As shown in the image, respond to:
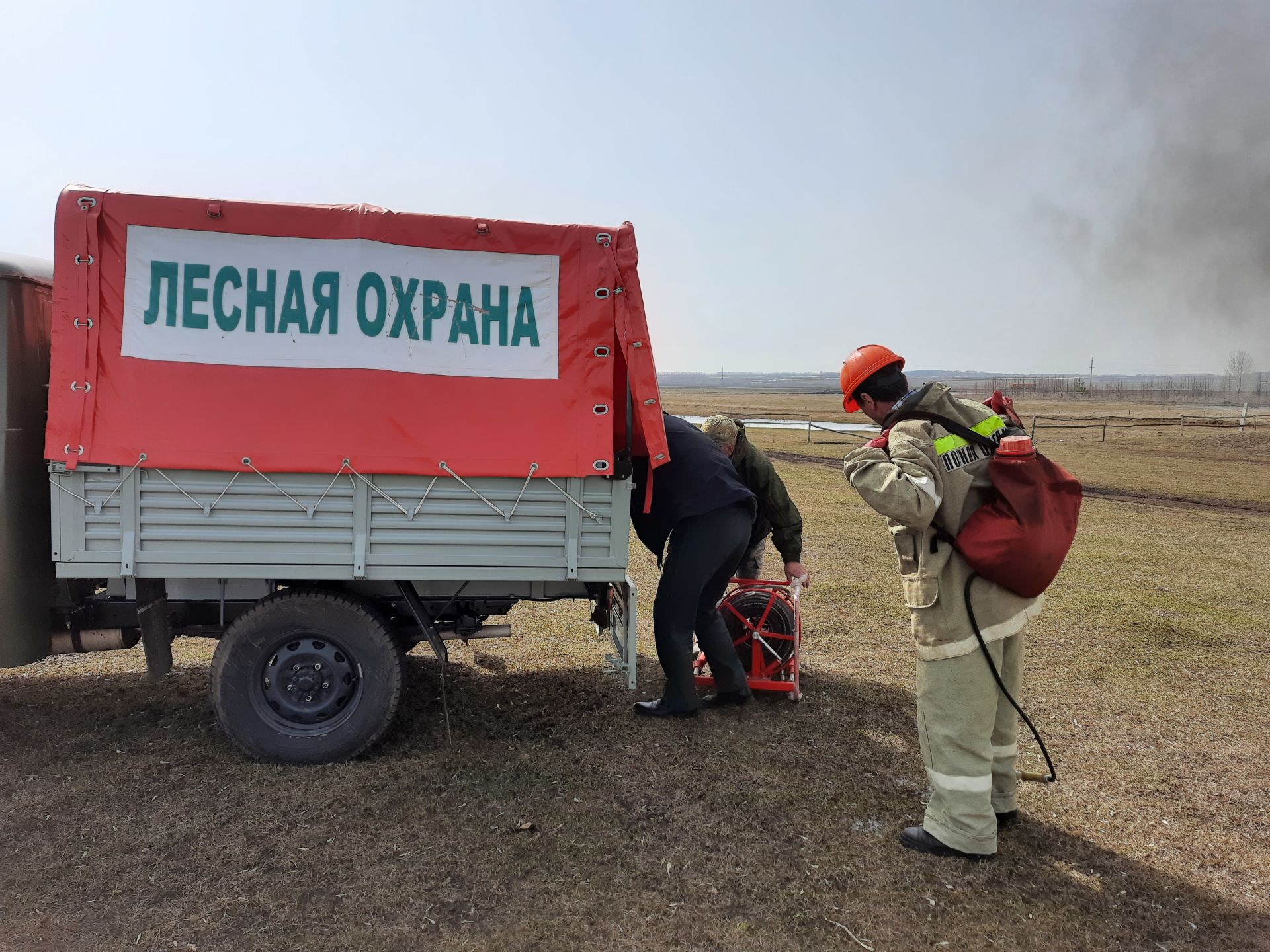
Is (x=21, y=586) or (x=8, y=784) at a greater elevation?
(x=21, y=586)

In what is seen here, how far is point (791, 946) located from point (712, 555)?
2.12 m

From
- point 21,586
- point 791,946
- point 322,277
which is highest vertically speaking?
point 322,277

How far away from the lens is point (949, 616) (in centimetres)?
350

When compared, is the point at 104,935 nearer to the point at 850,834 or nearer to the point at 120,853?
the point at 120,853

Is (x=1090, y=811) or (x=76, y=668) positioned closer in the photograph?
(x=1090, y=811)

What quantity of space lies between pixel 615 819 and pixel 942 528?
1.89 meters

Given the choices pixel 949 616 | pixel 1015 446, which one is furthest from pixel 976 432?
pixel 949 616

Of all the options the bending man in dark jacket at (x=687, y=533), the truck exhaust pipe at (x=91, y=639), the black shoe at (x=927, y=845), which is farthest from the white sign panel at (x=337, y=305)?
the black shoe at (x=927, y=845)

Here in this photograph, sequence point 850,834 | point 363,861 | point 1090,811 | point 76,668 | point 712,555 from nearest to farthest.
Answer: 1. point 363,861
2. point 850,834
3. point 1090,811
4. point 712,555
5. point 76,668

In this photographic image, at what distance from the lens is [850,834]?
12.4 feet

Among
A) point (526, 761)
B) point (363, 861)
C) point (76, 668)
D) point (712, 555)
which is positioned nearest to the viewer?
point (363, 861)

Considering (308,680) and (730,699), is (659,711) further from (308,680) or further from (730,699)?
(308,680)

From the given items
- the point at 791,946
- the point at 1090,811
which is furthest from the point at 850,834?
the point at 1090,811

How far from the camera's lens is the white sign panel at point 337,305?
4055 millimetres
